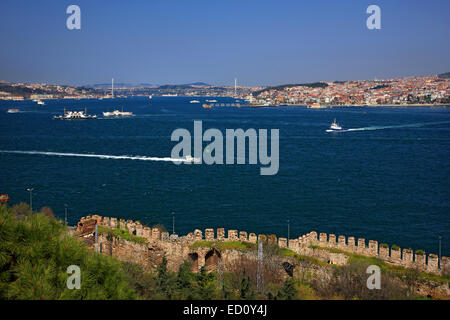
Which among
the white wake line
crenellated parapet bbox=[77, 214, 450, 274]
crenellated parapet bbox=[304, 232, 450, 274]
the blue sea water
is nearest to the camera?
crenellated parapet bbox=[304, 232, 450, 274]

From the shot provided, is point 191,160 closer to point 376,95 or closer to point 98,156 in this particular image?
point 98,156

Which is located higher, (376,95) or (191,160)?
(376,95)

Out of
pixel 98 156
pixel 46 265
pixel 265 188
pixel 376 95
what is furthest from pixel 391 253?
pixel 376 95

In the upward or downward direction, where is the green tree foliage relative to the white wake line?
upward

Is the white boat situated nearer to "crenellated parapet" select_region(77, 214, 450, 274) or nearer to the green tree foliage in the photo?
"crenellated parapet" select_region(77, 214, 450, 274)

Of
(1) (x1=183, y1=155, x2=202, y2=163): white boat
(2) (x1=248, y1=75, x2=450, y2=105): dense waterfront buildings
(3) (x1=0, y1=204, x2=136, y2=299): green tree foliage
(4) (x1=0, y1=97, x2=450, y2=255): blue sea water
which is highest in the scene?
(2) (x1=248, y1=75, x2=450, y2=105): dense waterfront buildings

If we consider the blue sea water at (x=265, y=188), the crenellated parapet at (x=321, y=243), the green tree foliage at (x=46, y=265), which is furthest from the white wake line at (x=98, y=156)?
the green tree foliage at (x=46, y=265)

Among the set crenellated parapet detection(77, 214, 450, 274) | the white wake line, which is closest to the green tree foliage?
crenellated parapet detection(77, 214, 450, 274)

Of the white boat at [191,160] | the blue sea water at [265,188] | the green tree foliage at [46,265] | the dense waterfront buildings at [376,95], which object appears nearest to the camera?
the green tree foliage at [46,265]

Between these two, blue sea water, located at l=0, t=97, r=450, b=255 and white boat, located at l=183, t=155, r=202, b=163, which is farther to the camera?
white boat, located at l=183, t=155, r=202, b=163

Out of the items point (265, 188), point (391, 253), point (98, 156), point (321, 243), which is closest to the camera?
point (391, 253)

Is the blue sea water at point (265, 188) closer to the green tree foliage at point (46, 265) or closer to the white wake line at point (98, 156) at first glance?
the white wake line at point (98, 156)

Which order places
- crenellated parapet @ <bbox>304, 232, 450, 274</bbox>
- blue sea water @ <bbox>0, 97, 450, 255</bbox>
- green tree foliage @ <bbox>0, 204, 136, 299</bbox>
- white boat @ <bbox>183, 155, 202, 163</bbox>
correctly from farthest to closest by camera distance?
1. white boat @ <bbox>183, 155, 202, 163</bbox>
2. blue sea water @ <bbox>0, 97, 450, 255</bbox>
3. crenellated parapet @ <bbox>304, 232, 450, 274</bbox>
4. green tree foliage @ <bbox>0, 204, 136, 299</bbox>

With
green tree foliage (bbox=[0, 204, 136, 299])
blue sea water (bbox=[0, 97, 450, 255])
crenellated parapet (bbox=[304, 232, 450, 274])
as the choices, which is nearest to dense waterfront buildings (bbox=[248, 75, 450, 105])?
blue sea water (bbox=[0, 97, 450, 255])
